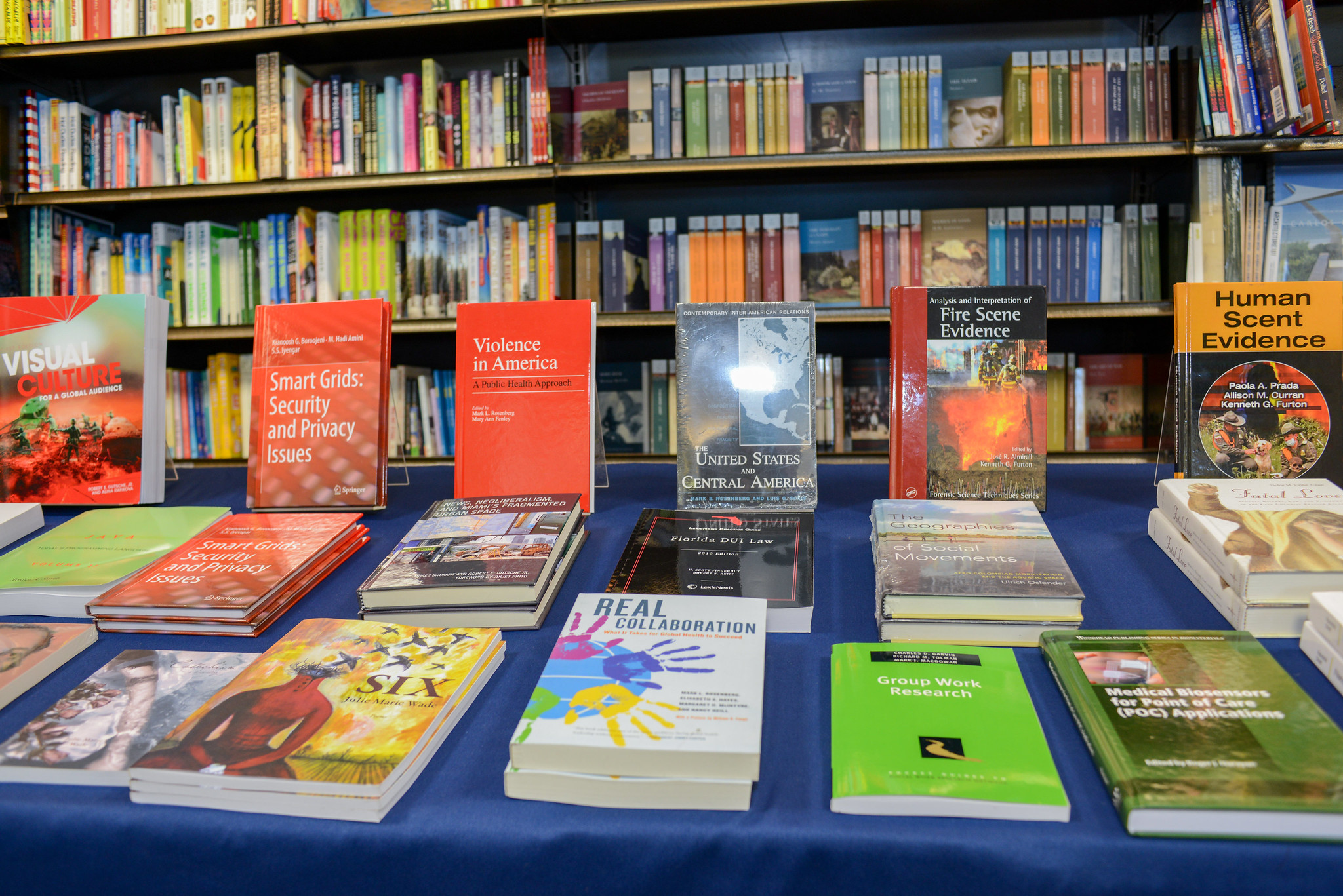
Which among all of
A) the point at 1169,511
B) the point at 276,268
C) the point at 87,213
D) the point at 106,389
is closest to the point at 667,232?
the point at 276,268

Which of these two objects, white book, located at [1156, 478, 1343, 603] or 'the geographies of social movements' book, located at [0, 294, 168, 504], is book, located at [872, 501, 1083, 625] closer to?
white book, located at [1156, 478, 1343, 603]

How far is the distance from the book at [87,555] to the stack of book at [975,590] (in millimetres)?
940

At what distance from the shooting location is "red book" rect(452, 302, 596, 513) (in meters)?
1.22

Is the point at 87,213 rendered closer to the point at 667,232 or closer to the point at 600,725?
the point at 667,232

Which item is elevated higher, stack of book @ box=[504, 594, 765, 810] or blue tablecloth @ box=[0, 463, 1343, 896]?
stack of book @ box=[504, 594, 765, 810]

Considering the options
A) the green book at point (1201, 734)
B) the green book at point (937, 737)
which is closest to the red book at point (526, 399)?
the green book at point (937, 737)

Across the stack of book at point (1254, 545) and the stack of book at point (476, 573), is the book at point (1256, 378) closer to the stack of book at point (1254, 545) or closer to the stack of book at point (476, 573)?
the stack of book at point (1254, 545)

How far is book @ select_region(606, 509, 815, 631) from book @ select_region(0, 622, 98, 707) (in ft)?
1.94

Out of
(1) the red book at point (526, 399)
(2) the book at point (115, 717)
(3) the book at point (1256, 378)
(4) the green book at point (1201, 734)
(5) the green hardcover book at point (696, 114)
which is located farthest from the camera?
(5) the green hardcover book at point (696, 114)

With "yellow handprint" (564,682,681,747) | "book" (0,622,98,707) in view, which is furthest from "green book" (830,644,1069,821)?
"book" (0,622,98,707)

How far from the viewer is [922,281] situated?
2.23 m

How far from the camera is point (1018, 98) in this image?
6.81 feet

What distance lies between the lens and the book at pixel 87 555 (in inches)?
36.0

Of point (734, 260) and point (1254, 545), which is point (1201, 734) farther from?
point (734, 260)
